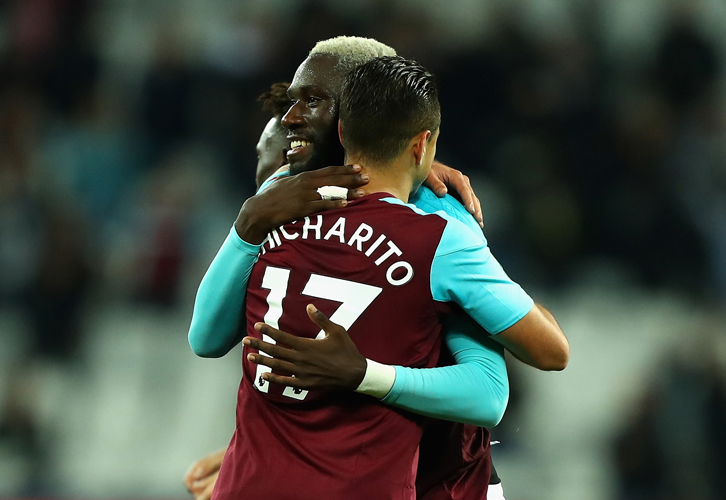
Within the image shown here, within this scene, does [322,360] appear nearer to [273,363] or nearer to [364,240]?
[273,363]

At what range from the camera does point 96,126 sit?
7.04 m

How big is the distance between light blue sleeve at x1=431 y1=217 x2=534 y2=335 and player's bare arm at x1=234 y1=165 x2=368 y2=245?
0.24 m

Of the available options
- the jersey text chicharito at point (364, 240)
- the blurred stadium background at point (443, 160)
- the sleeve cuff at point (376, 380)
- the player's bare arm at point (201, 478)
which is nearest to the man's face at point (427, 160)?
the jersey text chicharito at point (364, 240)

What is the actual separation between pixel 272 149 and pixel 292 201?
0.94m

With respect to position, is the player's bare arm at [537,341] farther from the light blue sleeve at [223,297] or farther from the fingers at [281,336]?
the light blue sleeve at [223,297]

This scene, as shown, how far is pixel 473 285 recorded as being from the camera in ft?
6.97

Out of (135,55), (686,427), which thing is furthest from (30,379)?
(686,427)

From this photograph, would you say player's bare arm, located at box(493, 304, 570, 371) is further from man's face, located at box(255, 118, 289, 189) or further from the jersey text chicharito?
man's face, located at box(255, 118, 289, 189)

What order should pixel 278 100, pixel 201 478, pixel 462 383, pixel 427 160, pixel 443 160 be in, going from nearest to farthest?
pixel 462 383
pixel 427 160
pixel 278 100
pixel 201 478
pixel 443 160

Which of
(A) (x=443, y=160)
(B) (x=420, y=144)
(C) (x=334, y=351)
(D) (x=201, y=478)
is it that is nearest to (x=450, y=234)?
(B) (x=420, y=144)

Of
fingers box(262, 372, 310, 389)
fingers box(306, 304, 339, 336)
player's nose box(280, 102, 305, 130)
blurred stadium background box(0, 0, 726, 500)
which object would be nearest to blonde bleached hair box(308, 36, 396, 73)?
player's nose box(280, 102, 305, 130)

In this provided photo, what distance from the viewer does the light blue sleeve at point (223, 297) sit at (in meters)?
2.28

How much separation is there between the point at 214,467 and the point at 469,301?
170 cm

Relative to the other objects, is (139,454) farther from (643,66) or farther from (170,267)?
(643,66)
